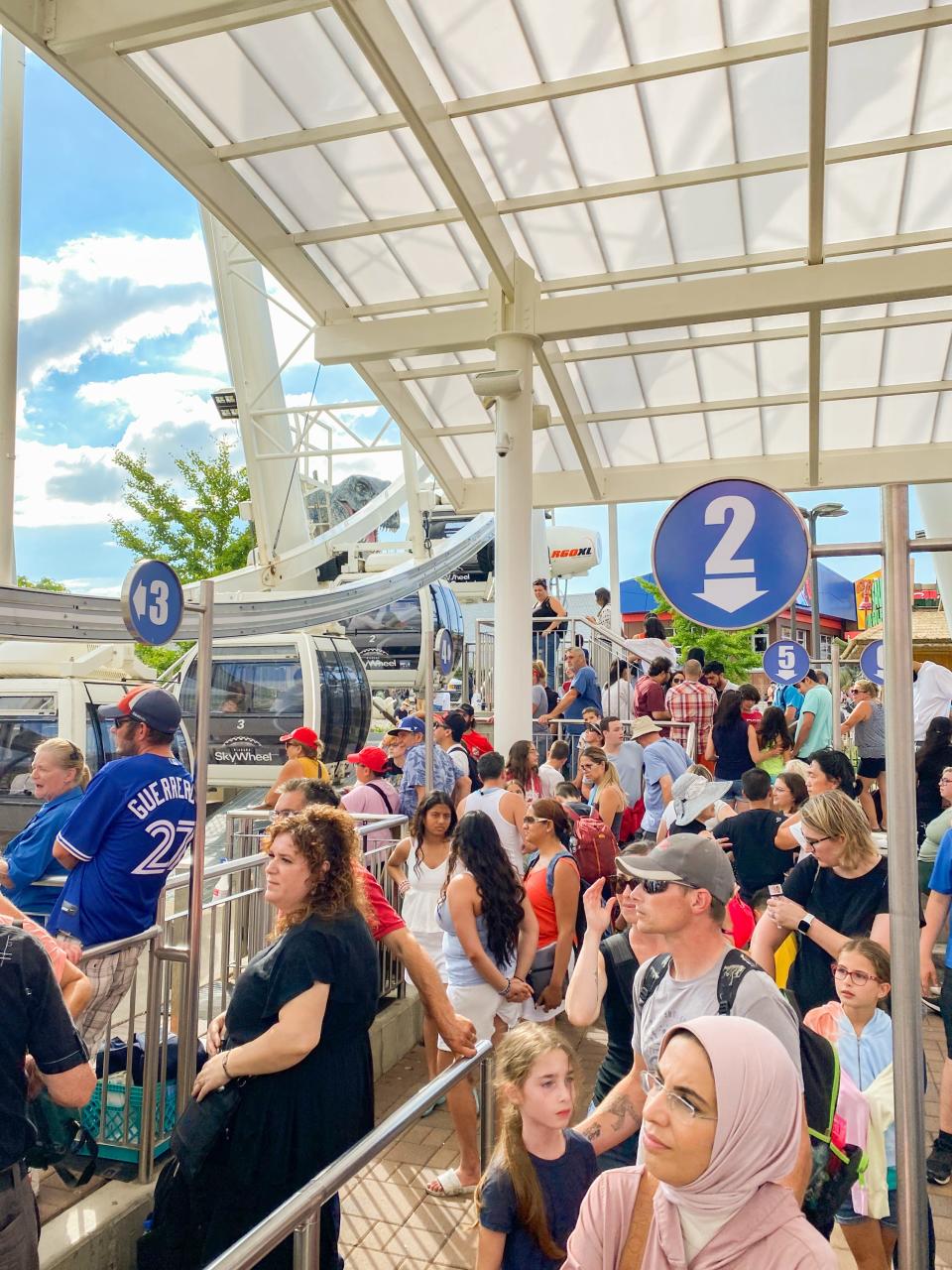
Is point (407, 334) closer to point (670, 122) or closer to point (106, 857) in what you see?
point (670, 122)

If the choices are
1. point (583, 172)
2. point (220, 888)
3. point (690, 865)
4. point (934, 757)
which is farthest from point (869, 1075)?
point (583, 172)

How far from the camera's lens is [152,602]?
4070 millimetres

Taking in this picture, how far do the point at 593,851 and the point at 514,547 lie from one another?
5.29 meters

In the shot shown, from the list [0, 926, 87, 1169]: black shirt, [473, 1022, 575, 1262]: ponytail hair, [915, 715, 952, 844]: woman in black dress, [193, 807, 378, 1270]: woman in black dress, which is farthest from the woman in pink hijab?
[915, 715, 952, 844]: woman in black dress

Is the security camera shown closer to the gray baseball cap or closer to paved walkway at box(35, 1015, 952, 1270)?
paved walkway at box(35, 1015, 952, 1270)

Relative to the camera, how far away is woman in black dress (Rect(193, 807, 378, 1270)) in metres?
2.97

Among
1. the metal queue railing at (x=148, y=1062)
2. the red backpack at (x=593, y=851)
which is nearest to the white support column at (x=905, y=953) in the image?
the metal queue railing at (x=148, y=1062)

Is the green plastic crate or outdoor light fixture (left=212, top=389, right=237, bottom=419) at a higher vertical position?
outdoor light fixture (left=212, top=389, right=237, bottom=419)

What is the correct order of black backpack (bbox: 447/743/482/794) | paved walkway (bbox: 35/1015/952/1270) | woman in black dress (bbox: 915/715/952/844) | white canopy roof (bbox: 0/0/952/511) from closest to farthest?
paved walkway (bbox: 35/1015/952/1270)
woman in black dress (bbox: 915/715/952/844)
white canopy roof (bbox: 0/0/952/511)
black backpack (bbox: 447/743/482/794)

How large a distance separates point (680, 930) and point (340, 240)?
32.5ft

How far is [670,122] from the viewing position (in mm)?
9555

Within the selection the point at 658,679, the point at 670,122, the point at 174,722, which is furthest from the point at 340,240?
the point at 174,722

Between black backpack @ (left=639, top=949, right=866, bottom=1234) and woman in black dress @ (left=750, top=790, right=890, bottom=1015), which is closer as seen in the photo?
black backpack @ (left=639, top=949, right=866, bottom=1234)

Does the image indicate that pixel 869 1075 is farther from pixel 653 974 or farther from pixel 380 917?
pixel 380 917
